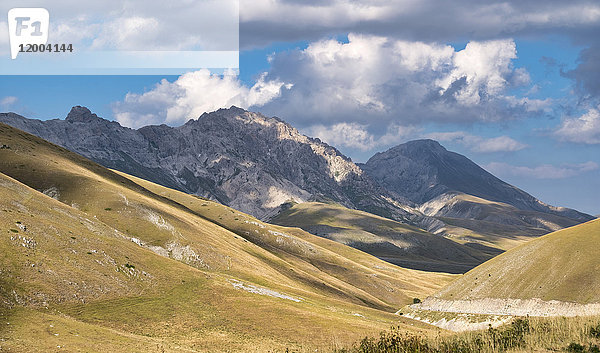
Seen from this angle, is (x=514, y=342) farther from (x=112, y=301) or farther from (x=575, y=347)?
(x=112, y=301)

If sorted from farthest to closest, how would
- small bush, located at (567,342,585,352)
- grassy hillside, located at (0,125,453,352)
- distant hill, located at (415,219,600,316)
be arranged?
distant hill, located at (415,219,600,316) → grassy hillside, located at (0,125,453,352) → small bush, located at (567,342,585,352)

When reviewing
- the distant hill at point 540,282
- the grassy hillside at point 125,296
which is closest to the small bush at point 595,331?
the grassy hillside at point 125,296

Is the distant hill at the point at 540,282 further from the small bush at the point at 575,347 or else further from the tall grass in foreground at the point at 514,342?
the small bush at the point at 575,347

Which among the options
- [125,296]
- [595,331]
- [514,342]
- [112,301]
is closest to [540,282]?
[595,331]

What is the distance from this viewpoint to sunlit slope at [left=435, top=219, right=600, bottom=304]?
89.7 m

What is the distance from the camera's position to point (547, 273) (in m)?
97.6

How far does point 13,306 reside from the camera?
52.3m

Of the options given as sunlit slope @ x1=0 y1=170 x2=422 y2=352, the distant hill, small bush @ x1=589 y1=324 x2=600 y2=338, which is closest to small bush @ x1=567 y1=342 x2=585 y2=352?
small bush @ x1=589 y1=324 x2=600 y2=338

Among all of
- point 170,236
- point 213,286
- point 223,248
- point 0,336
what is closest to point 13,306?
point 0,336

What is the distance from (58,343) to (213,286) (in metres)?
40.4

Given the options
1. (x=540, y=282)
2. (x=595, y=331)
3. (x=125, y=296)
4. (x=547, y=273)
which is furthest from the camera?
(x=547, y=273)

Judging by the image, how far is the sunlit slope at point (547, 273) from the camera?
294 feet

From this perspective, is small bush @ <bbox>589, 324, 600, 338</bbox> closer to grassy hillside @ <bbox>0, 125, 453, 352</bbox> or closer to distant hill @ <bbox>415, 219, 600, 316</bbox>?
grassy hillside @ <bbox>0, 125, 453, 352</bbox>

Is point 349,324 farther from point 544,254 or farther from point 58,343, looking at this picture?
point 544,254
